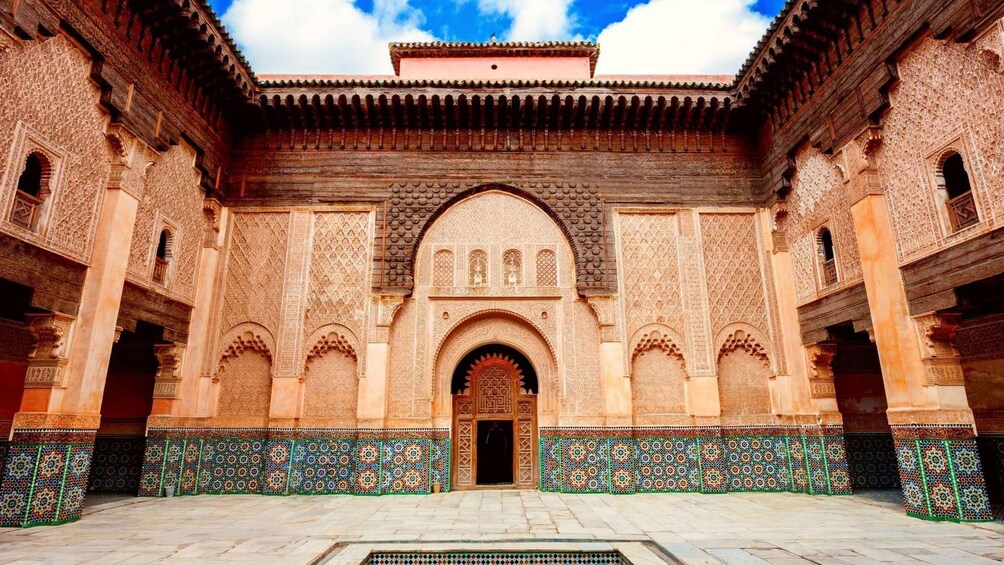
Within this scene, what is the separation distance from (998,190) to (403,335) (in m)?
6.39

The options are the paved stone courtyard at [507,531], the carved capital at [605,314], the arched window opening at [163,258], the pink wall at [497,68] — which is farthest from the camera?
the pink wall at [497,68]

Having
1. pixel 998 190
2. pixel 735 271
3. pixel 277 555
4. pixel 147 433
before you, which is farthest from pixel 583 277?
pixel 147 433

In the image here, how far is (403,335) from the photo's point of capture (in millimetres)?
7473

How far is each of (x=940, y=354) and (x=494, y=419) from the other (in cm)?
514

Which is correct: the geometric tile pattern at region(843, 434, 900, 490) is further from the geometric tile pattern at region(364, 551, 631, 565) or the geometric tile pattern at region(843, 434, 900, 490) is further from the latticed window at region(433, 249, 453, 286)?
the latticed window at region(433, 249, 453, 286)

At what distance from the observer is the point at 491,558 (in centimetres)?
379

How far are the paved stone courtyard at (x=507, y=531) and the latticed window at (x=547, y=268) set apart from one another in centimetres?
291

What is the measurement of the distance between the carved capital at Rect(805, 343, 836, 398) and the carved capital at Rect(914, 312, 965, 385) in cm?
181

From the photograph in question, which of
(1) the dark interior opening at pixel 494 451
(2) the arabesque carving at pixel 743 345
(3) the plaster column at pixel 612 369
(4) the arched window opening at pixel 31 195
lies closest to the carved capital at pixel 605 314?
(3) the plaster column at pixel 612 369

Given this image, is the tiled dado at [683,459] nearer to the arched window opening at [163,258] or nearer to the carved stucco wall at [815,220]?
the carved stucco wall at [815,220]

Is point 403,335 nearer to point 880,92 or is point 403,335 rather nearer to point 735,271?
point 735,271

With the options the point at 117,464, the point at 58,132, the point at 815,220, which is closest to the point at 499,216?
the point at 815,220

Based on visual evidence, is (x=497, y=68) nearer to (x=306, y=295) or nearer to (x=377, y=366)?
(x=306, y=295)

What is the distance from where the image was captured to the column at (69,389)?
15.5 feet
